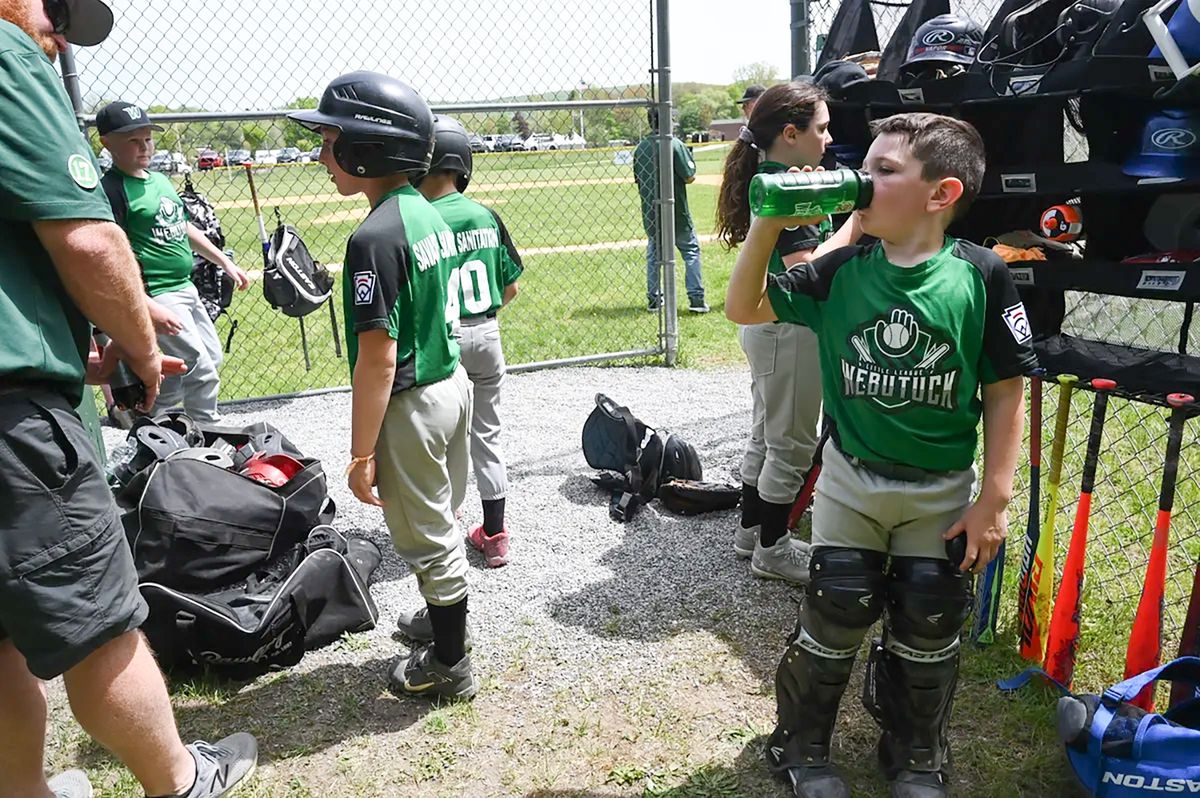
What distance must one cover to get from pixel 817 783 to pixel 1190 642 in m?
1.14

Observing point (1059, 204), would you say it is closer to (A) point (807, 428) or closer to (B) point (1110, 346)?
(B) point (1110, 346)

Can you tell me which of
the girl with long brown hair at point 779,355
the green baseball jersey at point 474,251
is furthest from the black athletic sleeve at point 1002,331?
the green baseball jersey at point 474,251

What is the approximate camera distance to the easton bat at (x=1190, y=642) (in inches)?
95.9

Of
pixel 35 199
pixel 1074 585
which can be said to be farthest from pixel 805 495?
pixel 35 199

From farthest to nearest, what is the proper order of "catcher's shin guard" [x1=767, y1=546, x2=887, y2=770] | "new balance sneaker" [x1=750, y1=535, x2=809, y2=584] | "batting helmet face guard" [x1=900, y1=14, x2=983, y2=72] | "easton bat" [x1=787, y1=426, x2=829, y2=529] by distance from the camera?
"easton bat" [x1=787, y1=426, x2=829, y2=529] → "new balance sneaker" [x1=750, y1=535, x2=809, y2=584] → "batting helmet face guard" [x1=900, y1=14, x2=983, y2=72] → "catcher's shin guard" [x1=767, y1=546, x2=887, y2=770]

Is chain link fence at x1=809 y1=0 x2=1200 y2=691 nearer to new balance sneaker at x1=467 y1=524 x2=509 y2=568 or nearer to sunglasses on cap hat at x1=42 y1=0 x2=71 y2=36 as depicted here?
new balance sneaker at x1=467 y1=524 x2=509 y2=568

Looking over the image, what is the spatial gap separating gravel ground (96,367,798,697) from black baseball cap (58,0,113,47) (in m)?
2.09

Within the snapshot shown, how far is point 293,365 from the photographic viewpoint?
765 cm

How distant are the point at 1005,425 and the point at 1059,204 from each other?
1287mm

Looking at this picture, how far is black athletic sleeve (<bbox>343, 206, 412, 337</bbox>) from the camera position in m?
2.45

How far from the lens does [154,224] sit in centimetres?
479

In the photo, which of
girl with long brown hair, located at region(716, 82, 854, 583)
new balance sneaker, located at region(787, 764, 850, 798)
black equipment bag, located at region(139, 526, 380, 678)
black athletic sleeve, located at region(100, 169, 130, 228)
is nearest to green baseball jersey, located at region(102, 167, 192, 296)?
black athletic sleeve, located at region(100, 169, 130, 228)

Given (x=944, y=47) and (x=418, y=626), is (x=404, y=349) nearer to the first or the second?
(x=418, y=626)

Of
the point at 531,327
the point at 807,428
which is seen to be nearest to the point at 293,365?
the point at 531,327
